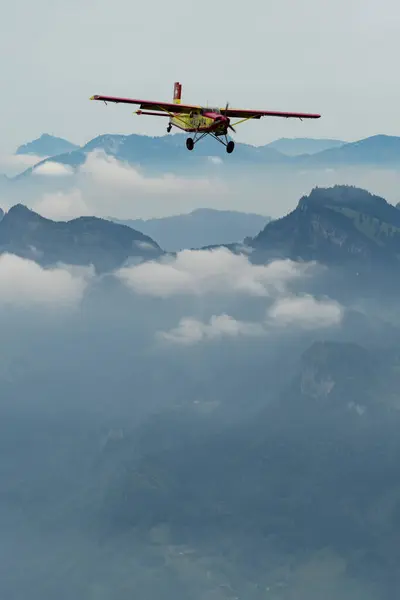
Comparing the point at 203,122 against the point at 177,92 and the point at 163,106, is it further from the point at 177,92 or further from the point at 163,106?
the point at 177,92

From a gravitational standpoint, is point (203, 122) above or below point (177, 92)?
below

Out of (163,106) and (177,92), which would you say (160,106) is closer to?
(163,106)

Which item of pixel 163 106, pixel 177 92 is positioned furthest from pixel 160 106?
pixel 177 92

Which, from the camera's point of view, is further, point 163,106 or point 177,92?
point 177,92

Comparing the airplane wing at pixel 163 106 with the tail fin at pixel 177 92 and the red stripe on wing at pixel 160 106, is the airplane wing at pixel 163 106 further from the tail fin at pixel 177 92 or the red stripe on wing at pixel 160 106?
the tail fin at pixel 177 92

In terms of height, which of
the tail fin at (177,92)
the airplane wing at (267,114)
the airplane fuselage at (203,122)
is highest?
the tail fin at (177,92)

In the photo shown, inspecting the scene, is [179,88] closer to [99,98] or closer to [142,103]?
[142,103]

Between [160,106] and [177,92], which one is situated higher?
[177,92]

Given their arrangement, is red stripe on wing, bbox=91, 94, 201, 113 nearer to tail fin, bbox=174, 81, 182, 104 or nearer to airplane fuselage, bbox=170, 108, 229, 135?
airplane fuselage, bbox=170, 108, 229, 135
